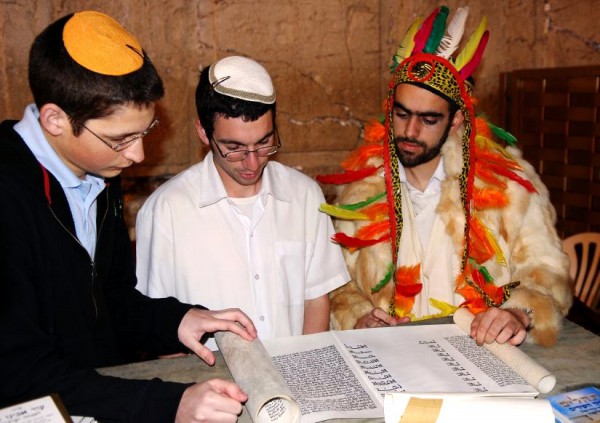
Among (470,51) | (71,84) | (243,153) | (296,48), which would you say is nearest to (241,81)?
(243,153)

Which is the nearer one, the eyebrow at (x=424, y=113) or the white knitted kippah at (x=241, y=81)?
the white knitted kippah at (x=241, y=81)

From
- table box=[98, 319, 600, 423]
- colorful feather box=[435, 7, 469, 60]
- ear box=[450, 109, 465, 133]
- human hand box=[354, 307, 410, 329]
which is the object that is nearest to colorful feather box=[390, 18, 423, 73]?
colorful feather box=[435, 7, 469, 60]

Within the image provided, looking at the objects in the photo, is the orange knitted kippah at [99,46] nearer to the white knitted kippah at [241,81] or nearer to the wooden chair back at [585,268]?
the white knitted kippah at [241,81]

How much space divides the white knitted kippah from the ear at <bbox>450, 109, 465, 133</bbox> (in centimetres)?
96

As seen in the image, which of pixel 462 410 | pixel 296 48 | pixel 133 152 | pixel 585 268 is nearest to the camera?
pixel 462 410

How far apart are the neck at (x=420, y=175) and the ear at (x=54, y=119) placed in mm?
1676

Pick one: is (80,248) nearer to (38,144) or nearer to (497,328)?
(38,144)

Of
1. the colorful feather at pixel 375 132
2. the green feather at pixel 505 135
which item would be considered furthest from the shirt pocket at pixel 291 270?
the green feather at pixel 505 135

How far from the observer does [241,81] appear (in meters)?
2.33

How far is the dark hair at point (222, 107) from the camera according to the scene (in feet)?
7.59

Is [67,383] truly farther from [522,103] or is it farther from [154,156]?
[522,103]

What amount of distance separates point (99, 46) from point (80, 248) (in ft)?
1.81

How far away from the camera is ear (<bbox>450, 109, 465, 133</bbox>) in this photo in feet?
9.47

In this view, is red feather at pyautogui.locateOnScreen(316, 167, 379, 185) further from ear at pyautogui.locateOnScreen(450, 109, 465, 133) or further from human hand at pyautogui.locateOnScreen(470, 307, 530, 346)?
human hand at pyautogui.locateOnScreen(470, 307, 530, 346)
